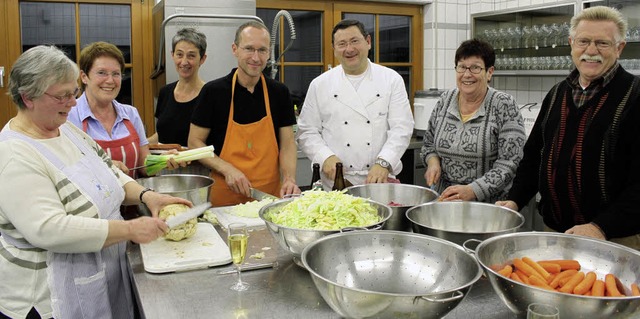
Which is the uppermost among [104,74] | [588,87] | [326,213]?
[104,74]

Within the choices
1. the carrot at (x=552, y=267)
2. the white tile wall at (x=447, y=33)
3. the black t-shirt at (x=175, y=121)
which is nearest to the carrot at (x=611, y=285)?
the carrot at (x=552, y=267)

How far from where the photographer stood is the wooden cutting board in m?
1.82

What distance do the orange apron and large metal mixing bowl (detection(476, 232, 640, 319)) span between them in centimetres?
152

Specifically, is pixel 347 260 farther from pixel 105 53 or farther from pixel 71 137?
pixel 105 53

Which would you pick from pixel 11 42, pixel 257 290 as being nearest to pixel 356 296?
pixel 257 290

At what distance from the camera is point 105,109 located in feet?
8.59

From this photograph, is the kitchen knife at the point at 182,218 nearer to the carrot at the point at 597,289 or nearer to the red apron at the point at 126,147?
the red apron at the point at 126,147

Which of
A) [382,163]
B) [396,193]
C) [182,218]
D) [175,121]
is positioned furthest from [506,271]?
[175,121]

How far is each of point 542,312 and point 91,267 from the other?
1.43 metres

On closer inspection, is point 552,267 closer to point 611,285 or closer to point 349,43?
point 611,285

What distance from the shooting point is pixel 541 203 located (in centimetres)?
243

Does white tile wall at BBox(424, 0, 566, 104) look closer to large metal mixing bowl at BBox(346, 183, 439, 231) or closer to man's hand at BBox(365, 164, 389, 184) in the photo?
man's hand at BBox(365, 164, 389, 184)

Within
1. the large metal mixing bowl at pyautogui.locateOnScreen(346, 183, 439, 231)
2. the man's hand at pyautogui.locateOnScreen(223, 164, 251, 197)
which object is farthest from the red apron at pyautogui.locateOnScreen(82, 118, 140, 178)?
the large metal mixing bowl at pyautogui.locateOnScreen(346, 183, 439, 231)

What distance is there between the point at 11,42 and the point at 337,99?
2771 millimetres
